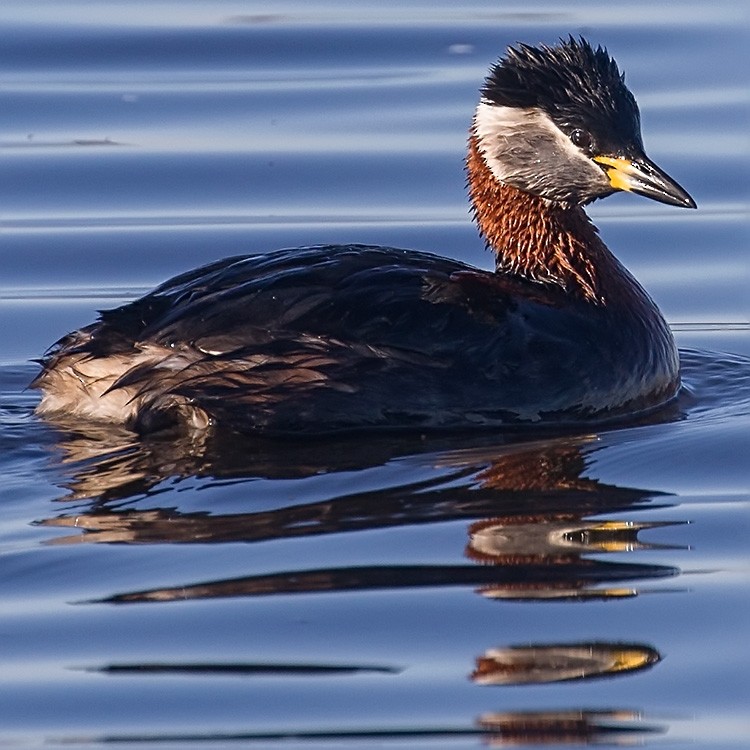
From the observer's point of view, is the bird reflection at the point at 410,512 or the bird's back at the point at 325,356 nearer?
the bird reflection at the point at 410,512

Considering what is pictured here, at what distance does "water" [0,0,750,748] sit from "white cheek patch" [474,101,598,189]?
1.15 metres

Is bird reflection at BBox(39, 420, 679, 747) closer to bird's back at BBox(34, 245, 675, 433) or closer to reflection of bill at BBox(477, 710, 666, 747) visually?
reflection of bill at BBox(477, 710, 666, 747)

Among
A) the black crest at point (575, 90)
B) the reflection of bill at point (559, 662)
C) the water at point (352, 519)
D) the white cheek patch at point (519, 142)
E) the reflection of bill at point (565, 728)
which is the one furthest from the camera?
the white cheek patch at point (519, 142)

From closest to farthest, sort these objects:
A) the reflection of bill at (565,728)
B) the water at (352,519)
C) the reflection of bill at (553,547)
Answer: the reflection of bill at (565,728), the water at (352,519), the reflection of bill at (553,547)

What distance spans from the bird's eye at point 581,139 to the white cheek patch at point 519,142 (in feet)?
0.07

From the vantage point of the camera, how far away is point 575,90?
29.4ft

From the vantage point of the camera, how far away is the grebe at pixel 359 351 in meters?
8.11

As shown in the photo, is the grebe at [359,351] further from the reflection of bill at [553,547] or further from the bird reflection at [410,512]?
the reflection of bill at [553,547]

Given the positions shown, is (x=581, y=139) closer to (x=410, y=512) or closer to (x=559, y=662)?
(x=410, y=512)

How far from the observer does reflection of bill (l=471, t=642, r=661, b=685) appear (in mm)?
5695

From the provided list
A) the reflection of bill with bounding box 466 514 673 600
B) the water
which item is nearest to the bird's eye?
the water

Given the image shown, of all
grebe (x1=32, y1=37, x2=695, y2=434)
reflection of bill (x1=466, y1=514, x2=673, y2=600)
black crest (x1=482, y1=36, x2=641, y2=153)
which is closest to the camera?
reflection of bill (x1=466, y1=514, x2=673, y2=600)

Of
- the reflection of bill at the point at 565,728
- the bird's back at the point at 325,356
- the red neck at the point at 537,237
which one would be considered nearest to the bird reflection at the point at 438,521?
the reflection of bill at the point at 565,728

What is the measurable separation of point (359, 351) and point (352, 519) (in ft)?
4.08
